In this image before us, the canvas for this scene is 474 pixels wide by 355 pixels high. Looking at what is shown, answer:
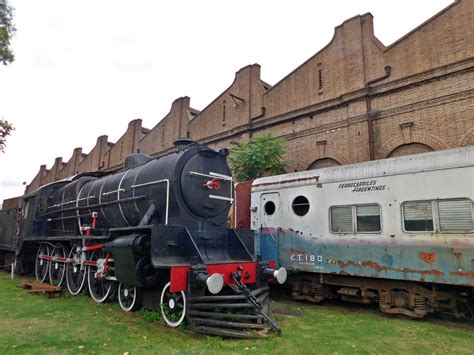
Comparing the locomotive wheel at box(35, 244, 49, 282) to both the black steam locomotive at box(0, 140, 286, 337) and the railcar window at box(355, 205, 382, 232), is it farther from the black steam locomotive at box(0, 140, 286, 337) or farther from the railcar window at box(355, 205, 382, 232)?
the railcar window at box(355, 205, 382, 232)

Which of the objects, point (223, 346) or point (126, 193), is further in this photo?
point (126, 193)

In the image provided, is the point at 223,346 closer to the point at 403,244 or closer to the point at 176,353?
the point at 176,353

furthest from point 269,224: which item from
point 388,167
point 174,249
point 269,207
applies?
point 174,249

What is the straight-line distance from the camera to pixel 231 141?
61.5 feet

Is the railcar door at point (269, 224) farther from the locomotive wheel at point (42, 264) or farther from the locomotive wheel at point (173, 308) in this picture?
the locomotive wheel at point (42, 264)

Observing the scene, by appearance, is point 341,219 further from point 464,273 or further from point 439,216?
point 464,273

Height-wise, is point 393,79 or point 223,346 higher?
point 393,79

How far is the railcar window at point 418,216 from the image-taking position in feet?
21.6

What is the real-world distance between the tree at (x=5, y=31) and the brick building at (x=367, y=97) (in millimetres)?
10301

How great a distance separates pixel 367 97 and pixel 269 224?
280 inches

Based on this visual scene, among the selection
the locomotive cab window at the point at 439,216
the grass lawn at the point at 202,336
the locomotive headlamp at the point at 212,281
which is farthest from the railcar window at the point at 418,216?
the locomotive headlamp at the point at 212,281

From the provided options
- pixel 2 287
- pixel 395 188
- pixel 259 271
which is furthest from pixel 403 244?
pixel 2 287

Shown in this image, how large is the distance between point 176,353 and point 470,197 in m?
5.50

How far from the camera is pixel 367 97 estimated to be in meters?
13.2
